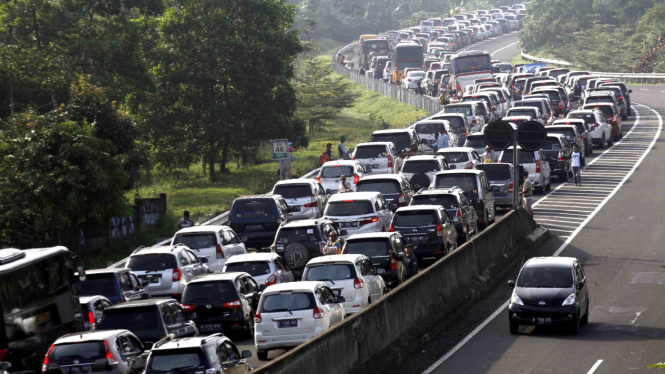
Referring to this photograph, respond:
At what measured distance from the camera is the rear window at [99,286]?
21703mm

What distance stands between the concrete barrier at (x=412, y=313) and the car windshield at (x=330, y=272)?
1107 millimetres

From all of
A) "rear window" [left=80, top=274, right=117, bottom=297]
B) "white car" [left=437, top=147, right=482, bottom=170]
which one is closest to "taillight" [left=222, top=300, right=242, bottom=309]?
"rear window" [left=80, top=274, right=117, bottom=297]

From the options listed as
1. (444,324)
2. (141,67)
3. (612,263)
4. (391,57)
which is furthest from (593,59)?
(444,324)

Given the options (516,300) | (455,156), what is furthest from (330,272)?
(455,156)

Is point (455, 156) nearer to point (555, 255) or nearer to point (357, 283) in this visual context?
point (555, 255)

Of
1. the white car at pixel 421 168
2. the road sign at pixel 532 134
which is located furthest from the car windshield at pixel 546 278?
the white car at pixel 421 168

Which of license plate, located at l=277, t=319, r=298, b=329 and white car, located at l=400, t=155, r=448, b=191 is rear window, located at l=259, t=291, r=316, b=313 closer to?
license plate, located at l=277, t=319, r=298, b=329

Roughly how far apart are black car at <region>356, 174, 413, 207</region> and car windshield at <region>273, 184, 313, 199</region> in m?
1.61

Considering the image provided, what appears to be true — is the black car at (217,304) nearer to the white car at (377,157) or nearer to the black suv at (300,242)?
the black suv at (300,242)

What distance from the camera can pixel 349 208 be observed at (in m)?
28.0

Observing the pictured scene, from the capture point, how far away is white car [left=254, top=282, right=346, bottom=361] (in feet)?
60.4

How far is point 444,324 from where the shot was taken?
2255 cm

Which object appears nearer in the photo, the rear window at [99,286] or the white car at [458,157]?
the rear window at [99,286]

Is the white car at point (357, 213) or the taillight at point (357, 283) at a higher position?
the white car at point (357, 213)
